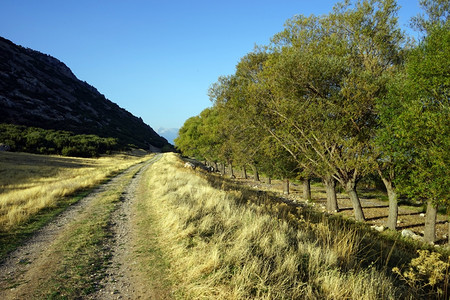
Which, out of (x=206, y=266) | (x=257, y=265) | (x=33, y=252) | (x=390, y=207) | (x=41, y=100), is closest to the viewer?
(x=257, y=265)

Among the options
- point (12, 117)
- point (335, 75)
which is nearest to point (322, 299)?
point (335, 75)

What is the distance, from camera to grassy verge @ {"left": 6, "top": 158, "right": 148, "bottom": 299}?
4.99 meters

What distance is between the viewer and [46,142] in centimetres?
5941

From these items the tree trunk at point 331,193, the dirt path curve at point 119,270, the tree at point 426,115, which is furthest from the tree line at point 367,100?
the dirt path curve at point 119,270

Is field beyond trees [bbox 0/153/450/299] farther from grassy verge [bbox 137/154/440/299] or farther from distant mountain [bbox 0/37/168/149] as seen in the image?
distant mountain [bbox 0/37/168/149]

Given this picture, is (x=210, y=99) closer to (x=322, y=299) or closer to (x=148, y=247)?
(x=148, y=247)

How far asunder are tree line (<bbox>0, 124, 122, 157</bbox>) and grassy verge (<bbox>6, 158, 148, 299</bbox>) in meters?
59.8

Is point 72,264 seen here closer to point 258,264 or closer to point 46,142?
point 258,264

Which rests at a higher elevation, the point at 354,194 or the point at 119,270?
the point at 354,194

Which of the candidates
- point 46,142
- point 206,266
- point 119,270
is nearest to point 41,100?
point 46,142

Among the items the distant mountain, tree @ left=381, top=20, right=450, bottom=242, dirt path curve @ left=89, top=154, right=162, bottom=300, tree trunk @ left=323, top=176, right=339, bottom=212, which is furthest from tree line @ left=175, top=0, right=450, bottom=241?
the distant mountain

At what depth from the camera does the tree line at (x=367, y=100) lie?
36.0 ft

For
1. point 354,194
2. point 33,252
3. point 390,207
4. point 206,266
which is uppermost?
point 206,266

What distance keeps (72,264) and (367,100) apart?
1592 centimetres
